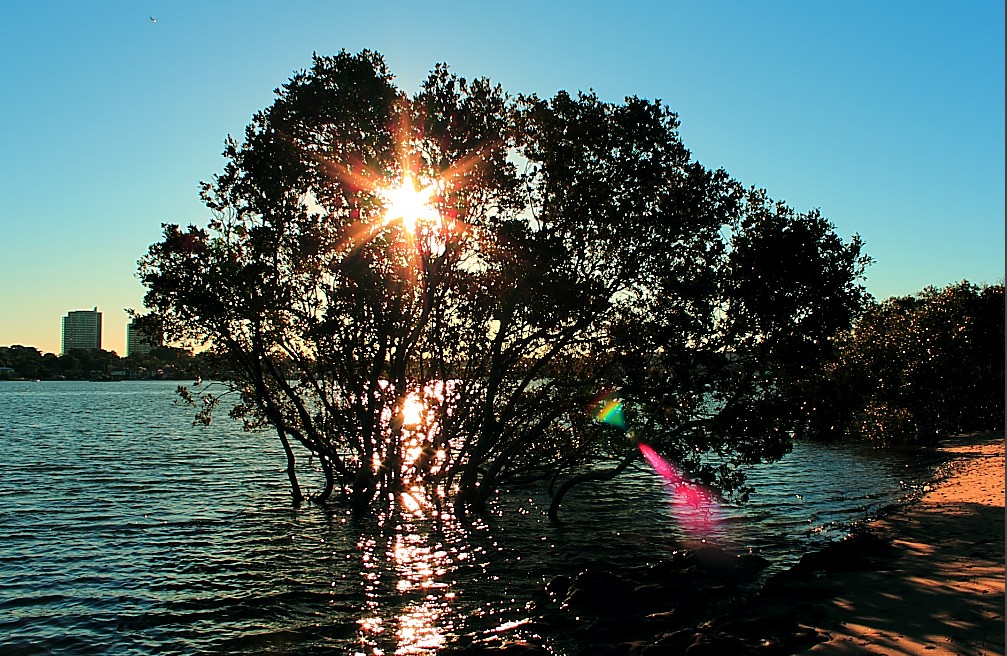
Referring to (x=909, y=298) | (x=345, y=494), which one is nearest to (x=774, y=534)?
(x=345, y=494)

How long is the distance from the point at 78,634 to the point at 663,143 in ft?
80.4

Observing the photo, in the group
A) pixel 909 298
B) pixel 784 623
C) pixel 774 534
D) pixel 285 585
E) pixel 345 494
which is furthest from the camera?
pixel 909 298

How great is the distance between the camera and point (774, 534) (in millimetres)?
29594

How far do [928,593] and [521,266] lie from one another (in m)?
15.8

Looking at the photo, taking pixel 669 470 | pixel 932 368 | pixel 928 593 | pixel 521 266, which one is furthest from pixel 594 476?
pixel 932 368

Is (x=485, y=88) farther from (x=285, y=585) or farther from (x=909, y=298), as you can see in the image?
(x=909, y=298)

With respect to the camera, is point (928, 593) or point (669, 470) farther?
point (669, 470)

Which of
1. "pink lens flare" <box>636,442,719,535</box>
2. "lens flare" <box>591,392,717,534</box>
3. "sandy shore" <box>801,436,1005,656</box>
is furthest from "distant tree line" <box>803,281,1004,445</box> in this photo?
"sandy shore" <box>801,436,1005,656</box>

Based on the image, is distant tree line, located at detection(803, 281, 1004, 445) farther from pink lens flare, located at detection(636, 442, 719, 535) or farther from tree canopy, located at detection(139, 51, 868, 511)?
tree canopy, located at detection(139, 51, 868, 511)

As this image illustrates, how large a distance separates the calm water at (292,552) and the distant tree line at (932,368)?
36.8 feet

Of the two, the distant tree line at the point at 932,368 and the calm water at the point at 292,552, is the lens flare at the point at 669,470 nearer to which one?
the calm water at the point at 292,552

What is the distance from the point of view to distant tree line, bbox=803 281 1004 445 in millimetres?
57656

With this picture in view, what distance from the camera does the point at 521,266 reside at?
26.1 m

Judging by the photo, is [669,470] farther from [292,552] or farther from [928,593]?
[292,552]
